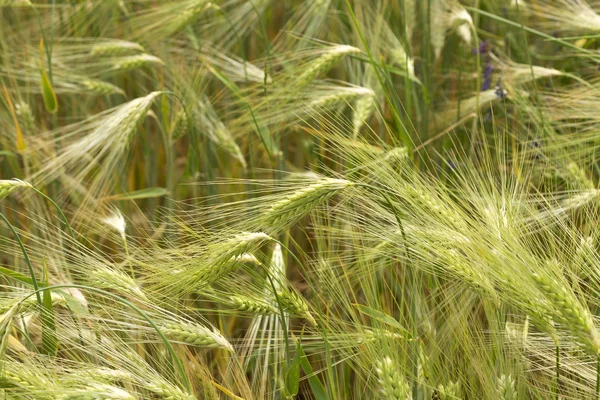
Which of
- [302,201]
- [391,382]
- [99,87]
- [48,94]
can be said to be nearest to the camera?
[391,382]

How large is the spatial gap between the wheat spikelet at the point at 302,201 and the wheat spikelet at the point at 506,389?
397mm

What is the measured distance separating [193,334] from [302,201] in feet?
0.93

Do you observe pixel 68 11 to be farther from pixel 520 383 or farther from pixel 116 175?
pixel 520 383

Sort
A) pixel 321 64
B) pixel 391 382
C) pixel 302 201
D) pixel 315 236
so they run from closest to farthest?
pixel 391 382, pixel 302 201, pixel 315 236, pixel 321 64

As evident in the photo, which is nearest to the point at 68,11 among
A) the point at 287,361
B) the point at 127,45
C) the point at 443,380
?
the point at 127,45

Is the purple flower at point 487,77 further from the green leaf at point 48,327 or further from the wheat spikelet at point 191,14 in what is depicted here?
the green leaf at point 48,327

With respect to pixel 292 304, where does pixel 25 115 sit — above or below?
above

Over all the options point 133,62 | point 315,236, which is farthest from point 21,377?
point 133,62

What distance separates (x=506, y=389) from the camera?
1.24 m

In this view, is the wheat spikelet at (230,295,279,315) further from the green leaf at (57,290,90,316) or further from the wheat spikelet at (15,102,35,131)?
the wheat spikelet at (15,102,35,131)

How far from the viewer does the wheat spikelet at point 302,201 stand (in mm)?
1338

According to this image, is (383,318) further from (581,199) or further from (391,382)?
(581,199)

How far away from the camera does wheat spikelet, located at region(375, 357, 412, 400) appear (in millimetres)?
1218

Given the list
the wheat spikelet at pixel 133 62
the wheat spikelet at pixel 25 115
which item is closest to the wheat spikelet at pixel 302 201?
the wheat spikelet at pixel 133 62
